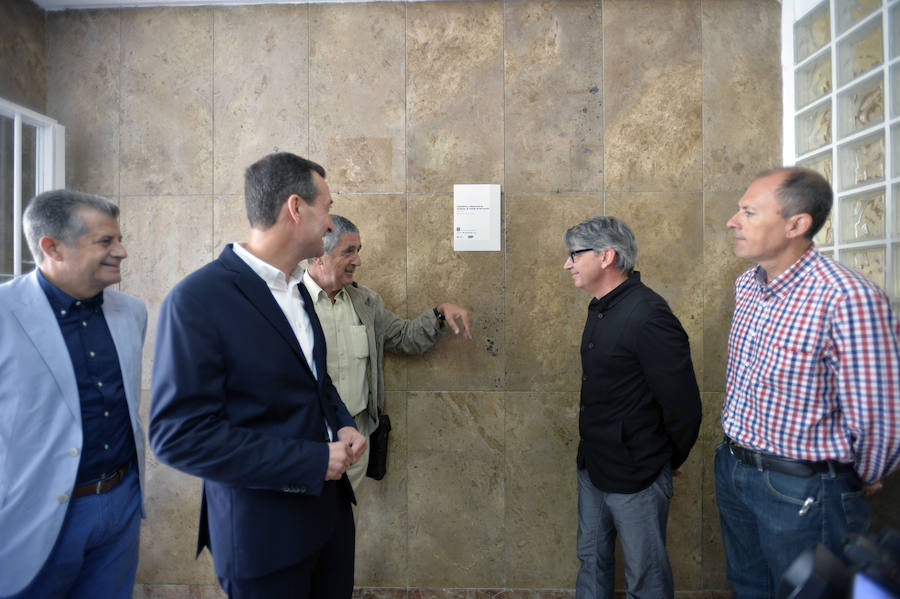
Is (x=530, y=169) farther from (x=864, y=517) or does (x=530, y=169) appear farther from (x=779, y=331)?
(x=864, y=517)

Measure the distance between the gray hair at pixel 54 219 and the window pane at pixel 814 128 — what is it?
3.30 meters

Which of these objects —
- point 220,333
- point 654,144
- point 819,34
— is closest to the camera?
point 220,333

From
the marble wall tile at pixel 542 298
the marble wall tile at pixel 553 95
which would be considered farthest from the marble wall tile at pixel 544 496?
the marble wall tile at pixel 553 95

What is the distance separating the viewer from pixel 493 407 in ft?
9.32

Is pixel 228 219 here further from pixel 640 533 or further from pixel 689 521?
pixel 689 521

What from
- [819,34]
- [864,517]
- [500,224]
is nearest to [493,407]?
[500,224]

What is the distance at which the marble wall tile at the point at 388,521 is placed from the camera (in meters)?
2.85

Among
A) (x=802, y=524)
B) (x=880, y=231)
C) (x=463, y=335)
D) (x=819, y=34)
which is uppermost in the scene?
(x=819, y=34)

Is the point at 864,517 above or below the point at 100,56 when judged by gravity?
below

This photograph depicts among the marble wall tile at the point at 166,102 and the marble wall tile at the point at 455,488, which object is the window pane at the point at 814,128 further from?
the marble wall tile at the point at 166,102

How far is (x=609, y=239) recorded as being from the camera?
2.14 metres

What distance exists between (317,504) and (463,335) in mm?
1487

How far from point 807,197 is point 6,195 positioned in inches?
144

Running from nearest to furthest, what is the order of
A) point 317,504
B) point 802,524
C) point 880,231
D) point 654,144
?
point 317,504, point 802,524, point 880,231, point 654,144
